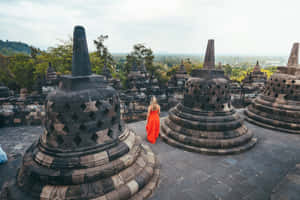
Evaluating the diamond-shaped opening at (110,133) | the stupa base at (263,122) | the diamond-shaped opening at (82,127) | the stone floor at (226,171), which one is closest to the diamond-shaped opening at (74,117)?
the diamond-shaped opening at (82,127)

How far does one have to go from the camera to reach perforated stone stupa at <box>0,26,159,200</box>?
3785mm

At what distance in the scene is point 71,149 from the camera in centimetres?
404

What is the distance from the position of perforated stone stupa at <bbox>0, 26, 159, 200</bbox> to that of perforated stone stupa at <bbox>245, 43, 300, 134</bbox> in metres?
8.43

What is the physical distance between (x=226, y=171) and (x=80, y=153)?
467cm

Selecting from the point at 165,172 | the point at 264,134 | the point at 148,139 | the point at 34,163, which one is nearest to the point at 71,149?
the point at 34,163

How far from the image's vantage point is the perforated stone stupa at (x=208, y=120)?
6.57 m

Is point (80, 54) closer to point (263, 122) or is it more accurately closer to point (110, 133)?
point (110, 133)

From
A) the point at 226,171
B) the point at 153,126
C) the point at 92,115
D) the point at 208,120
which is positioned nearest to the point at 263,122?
the point at 208,120

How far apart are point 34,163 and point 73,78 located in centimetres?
245

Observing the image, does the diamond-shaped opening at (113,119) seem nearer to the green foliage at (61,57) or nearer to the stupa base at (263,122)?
the stupa base at (263,122)

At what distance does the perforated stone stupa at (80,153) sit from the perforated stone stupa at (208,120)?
2990 mm

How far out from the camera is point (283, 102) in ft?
29.8

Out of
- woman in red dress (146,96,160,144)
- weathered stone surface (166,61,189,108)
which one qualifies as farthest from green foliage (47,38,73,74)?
woman in red dress (146,96,160,144)

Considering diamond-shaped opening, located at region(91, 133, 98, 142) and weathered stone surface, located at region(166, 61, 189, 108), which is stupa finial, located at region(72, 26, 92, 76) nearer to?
diamond-shaped opening, located at region(91, 133, 98, 142)
